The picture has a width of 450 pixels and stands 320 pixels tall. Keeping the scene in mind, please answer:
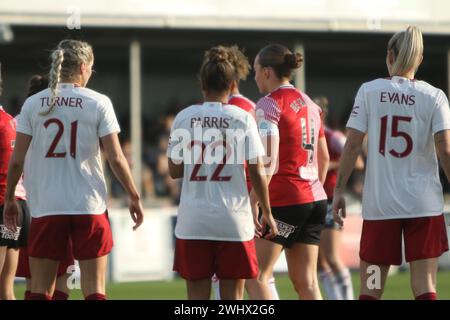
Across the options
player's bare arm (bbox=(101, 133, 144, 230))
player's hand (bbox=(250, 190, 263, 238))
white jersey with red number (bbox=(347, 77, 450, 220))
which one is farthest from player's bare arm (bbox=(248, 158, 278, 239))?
player's bare arm (bbox=(101, 133, 144, 230))

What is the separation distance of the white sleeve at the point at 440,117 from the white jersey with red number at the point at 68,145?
207cm

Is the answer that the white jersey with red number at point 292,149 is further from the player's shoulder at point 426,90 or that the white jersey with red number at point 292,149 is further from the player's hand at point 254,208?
the player's shoulder at point 426,90

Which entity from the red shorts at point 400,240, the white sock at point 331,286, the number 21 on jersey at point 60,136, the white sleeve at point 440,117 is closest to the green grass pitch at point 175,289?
the white sock at point 331,286

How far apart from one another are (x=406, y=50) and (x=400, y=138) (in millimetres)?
561

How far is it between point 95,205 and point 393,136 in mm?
1981

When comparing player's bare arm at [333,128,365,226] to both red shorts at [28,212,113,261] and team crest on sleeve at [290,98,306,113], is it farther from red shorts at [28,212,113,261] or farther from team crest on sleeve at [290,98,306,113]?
red shorts at [28,212,113,261]

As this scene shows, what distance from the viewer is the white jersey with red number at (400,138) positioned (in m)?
7.24

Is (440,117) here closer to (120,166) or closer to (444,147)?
(444,147)

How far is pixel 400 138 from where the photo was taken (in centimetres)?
724

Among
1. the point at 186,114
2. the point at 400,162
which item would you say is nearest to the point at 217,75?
the point at 186,114

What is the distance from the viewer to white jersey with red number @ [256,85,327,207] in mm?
8391

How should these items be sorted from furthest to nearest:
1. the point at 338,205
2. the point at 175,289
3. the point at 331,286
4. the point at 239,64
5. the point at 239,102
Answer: the point at 175,289
the point at 331,286
the point at 239,102
the point at 239,64
the point at 338,205
